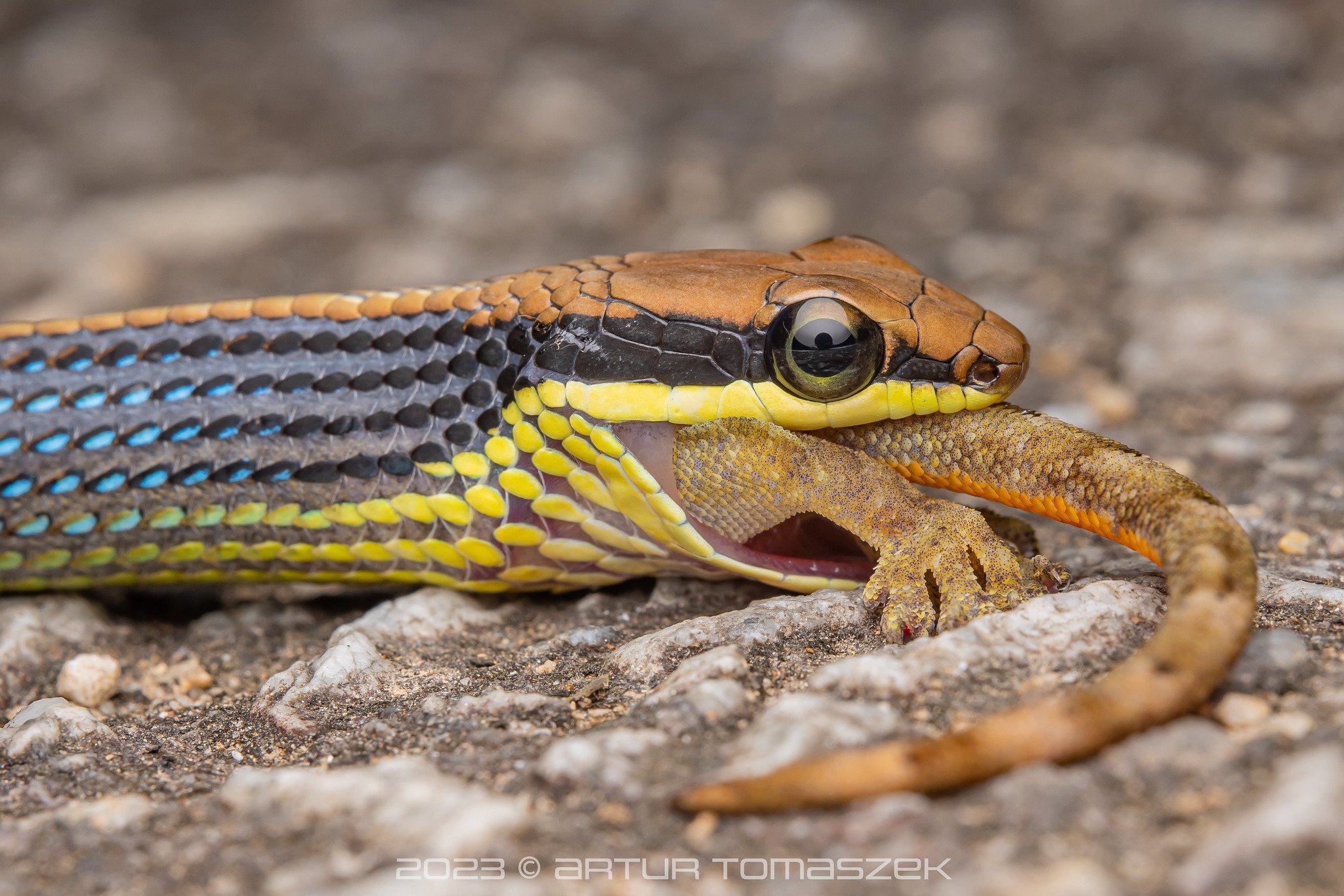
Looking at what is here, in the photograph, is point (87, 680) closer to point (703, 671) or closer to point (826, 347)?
point (703, 671)

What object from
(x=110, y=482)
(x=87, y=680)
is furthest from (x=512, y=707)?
(x=110, y=482)

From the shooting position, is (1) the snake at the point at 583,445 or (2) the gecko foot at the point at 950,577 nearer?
(2) the gecko foot at the point at 950,577

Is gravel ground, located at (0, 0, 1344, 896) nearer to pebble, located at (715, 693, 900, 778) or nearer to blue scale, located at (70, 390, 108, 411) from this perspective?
pebble, located at (715, 693, 900, 778)

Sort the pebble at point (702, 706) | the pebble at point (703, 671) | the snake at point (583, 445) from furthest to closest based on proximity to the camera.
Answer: the snake at point (583, 445) < the pebble at point (703, 671) < the pebble at point (702, 706)

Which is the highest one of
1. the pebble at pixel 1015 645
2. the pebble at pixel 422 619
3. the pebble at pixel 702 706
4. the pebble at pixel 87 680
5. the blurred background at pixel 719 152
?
the blurred background at pixel 719 152

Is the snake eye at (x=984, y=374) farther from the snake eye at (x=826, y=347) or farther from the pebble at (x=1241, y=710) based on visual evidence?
the pebble at (x=1241, y=710)

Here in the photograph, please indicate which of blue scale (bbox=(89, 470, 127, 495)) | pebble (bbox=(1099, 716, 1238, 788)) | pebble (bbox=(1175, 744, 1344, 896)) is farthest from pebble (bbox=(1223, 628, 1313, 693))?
blue scale (bbox=(89, 470, 127, 495))

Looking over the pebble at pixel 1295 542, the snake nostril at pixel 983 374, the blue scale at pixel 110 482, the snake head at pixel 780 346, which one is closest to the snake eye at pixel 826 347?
the snake head at pixel 780 346
